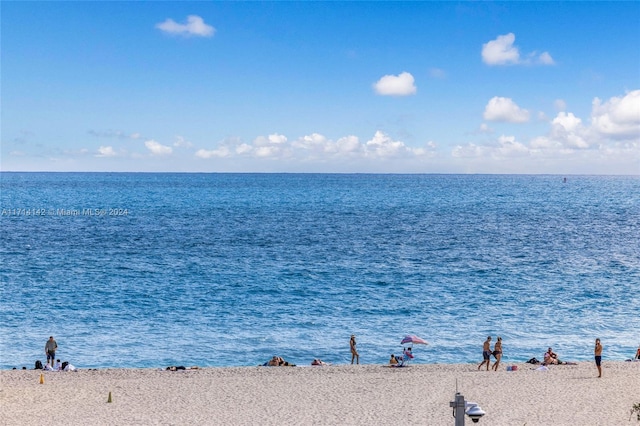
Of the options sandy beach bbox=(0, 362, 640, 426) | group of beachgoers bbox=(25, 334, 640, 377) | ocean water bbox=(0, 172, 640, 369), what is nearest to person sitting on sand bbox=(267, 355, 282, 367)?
group of beachgoers bbox=(25, 334, 640, 377)

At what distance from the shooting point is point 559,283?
50.0 m

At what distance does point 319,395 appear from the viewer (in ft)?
77.6

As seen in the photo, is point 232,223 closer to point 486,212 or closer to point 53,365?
point 486,212

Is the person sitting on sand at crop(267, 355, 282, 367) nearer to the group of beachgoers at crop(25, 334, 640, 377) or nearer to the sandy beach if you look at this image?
the group of beachgoers at crop(25, 334, 640, 377)

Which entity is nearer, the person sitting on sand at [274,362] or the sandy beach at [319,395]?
the sandy beach at [319,395]

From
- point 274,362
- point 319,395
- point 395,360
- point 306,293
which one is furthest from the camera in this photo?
point 306,293

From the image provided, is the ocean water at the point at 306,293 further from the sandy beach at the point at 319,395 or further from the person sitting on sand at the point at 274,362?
the sandy beach at the point at 319,395

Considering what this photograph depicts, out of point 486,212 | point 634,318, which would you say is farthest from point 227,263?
point 486,212

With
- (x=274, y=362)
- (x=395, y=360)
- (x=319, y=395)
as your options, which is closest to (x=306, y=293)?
(x=274, y=362)

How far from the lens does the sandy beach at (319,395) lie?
2088cm

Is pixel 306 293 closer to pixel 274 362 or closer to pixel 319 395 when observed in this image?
pixel 274 362

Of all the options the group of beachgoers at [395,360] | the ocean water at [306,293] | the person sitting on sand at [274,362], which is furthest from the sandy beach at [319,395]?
the ocean water at [306,293]

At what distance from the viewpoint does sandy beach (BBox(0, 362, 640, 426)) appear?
20.9 m

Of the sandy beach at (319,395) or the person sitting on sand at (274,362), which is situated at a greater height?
the sandy beach at (319,395)
